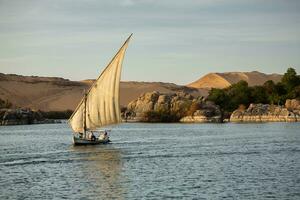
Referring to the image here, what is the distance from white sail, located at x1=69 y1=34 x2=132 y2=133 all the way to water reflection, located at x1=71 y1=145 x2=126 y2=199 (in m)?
2.29

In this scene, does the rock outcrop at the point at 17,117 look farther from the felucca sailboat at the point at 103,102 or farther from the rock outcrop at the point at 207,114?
the felucca sailboat at the point at 103,102

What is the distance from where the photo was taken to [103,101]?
57.4 metres

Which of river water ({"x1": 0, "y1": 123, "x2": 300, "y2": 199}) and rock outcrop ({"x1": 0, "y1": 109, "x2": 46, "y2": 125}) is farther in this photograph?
rock outcrop ({"x1": 0, "y1": 109, "x2": 46, "y2": 125})

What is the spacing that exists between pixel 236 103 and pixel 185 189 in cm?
10267

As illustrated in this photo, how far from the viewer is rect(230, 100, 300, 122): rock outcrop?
11819cm

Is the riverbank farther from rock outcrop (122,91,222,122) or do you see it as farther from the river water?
the river water

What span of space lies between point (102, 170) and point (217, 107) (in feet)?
295

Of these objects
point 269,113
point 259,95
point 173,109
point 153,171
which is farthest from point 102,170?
point 259,95

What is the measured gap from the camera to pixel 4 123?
411ft

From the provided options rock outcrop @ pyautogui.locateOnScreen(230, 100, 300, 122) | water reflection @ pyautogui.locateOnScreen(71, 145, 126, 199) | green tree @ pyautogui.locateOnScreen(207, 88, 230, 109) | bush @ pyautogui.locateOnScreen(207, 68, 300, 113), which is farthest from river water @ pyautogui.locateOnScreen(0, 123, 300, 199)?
green tree @ pyautogui.locateOnScreen(207, 88, 230, 109)

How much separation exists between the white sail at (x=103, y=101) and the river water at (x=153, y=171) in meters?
2.34

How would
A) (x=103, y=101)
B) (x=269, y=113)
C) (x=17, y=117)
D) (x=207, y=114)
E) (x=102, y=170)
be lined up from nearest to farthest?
(x=102, y=170) → (x=103, y=101) → (x=269, y=113) → (x=207, y=114) → (x=17, y=117)

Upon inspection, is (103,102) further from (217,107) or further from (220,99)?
(220,99)

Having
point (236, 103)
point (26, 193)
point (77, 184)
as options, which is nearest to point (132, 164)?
point (77, 184)
